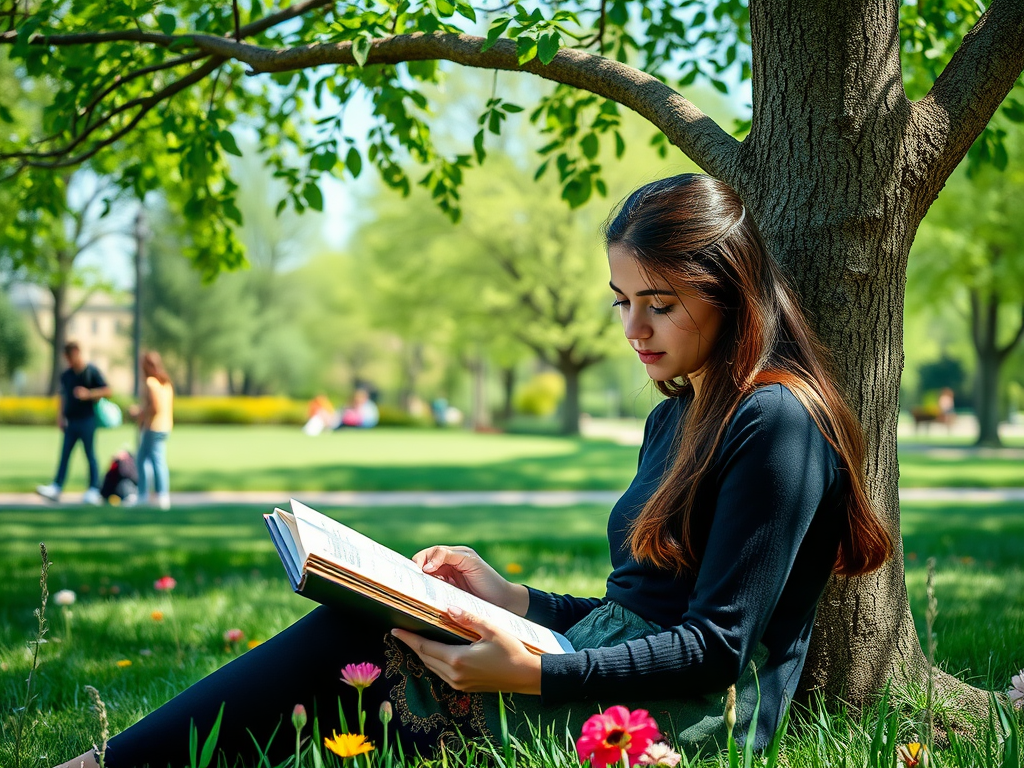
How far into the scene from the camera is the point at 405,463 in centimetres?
1800

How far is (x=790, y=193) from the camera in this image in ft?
8.17

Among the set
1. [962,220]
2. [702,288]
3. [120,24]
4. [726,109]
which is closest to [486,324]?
[726,109]

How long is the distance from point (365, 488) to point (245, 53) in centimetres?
1077

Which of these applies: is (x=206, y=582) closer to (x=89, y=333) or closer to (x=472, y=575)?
(x=472, y=575)

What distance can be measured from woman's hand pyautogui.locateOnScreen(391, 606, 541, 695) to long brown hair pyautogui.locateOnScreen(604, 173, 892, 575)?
34cm

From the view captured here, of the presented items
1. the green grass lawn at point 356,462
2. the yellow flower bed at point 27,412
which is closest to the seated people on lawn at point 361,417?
the green grass lawn at point 356,462

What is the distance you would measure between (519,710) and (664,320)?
812mm

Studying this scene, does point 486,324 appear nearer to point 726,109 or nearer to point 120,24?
point 726,109

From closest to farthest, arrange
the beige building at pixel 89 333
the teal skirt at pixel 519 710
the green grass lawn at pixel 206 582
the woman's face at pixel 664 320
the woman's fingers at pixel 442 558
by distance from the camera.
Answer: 1. the teal skirt at pixel 519 710
2. the woman's face at pixel 664 320
3. the woman's fingers at pixel 442 558
4. the green grass lawn at pixel 206 582
5. the beige building at pixel 89 333

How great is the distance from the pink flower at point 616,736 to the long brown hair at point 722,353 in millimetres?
469

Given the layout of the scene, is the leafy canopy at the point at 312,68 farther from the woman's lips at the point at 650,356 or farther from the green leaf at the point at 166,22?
the woman's lips at the point at 650,356

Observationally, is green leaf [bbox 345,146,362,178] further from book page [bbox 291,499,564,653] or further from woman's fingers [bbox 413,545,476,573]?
book page [bbox 291,499,564,653]

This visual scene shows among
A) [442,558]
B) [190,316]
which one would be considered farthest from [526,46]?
[190,316]

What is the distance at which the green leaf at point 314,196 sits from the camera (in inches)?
161
